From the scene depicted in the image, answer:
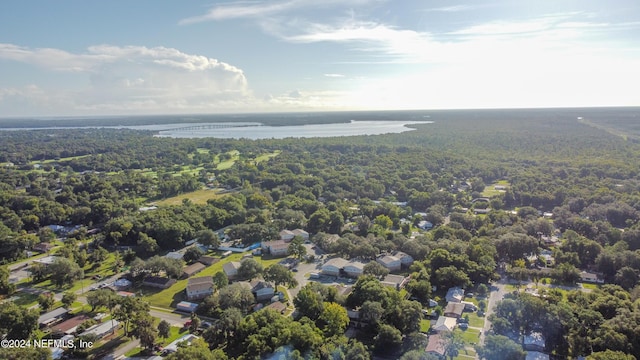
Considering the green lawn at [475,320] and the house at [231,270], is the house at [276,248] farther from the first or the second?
the green lawn at [475,320]

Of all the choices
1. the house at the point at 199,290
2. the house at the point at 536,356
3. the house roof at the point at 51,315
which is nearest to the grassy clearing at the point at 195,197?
the house at the point at 199,290

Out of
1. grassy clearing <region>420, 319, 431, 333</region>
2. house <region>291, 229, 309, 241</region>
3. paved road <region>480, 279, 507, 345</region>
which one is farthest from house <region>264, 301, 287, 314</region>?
house <region>291, 229, 309, 241</region>

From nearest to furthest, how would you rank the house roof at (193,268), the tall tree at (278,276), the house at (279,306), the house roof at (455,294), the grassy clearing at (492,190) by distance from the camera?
the house at (279,306), the house roof at (455,294), the tall tree at (278,276), the house roof at (193,268), the grassy clearing at (492,190)

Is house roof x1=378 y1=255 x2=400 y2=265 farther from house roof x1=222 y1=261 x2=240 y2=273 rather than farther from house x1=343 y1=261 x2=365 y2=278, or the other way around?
house roof x1=222 y1=261 x2=240 y2=273

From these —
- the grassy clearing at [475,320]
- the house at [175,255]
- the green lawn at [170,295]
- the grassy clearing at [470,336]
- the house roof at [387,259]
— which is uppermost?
the house at [175,255]

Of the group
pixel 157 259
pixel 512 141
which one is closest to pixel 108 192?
pixel 157 259

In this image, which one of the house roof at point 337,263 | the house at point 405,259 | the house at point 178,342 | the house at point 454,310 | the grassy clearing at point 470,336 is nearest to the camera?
the house at point 178,342
